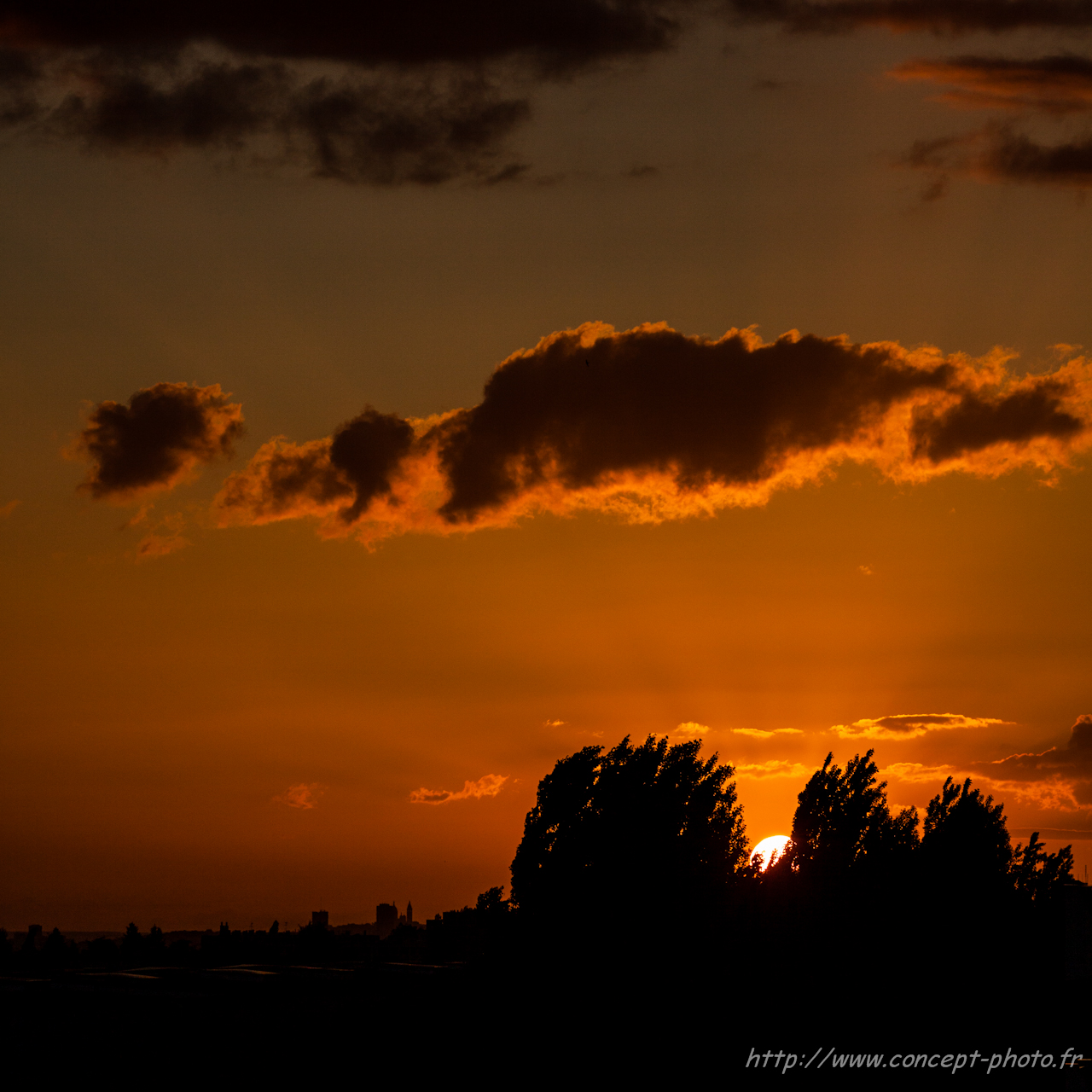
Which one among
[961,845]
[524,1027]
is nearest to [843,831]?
[961,845]

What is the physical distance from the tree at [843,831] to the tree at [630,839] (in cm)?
204

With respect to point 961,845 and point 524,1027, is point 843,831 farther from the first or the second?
point 524,1027

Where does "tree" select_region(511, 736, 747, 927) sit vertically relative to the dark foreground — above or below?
above

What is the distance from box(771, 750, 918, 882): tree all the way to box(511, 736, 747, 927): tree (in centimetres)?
204

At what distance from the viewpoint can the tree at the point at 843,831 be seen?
134ft

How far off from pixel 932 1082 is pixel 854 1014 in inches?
102

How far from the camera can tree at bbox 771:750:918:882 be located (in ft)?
134

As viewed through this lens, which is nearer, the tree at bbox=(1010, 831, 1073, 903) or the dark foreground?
the dark foreground

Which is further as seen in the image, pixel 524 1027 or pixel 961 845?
pixel 961 845

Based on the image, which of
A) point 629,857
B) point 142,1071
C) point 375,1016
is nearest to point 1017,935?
point 629,857

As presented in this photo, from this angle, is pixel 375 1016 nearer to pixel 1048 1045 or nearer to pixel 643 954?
pixel 643 954

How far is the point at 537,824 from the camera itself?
3950cm

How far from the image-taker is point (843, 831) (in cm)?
4350

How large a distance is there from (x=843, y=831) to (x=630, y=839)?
9.21m
